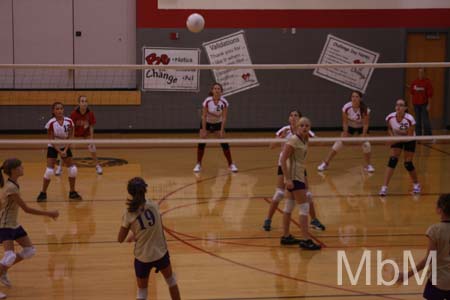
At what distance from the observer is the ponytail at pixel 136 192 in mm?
7469

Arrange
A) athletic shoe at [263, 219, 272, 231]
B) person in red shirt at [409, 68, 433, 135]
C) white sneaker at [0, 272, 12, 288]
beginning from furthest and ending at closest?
person in red shirt at [409, 68, 433, 135] → athletic shoe at [263, 219, 272, 231] → white sneaker at [0, 272, 12, 288]

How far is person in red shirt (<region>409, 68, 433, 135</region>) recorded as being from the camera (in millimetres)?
19781

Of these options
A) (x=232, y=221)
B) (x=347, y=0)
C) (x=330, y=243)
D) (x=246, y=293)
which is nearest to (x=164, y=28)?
(x=347, y=0)

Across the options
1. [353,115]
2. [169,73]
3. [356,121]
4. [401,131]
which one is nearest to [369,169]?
[356,121]

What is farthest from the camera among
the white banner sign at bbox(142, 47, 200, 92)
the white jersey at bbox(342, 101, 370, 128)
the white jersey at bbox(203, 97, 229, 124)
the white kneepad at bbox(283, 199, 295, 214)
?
the white banner sign at bbox(142, 47, 200, 92)

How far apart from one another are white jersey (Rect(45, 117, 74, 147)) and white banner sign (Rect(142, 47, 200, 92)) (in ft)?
25.5

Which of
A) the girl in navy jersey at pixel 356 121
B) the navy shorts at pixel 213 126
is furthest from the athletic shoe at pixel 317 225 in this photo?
the navy shorts at pixel 213 126

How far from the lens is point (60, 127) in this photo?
13.5m

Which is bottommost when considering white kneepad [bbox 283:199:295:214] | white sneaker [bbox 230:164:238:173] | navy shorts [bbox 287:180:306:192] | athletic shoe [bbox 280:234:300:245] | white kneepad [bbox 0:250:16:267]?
athletic shoe [bbox 280:234:300:245]

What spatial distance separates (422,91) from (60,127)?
10.1 meters

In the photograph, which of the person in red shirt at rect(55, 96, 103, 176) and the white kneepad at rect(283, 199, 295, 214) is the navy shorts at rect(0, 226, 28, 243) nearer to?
the white kneepad at rect(283, 199, 295, 214)

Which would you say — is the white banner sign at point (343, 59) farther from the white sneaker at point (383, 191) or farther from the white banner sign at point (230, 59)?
the white sneaker at point (383, 191)

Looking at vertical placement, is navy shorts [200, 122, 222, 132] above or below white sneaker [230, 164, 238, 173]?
above

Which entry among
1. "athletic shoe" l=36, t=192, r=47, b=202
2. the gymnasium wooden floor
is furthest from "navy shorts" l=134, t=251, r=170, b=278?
"athletic shoe" l=36, t=192, r=47, b=202
